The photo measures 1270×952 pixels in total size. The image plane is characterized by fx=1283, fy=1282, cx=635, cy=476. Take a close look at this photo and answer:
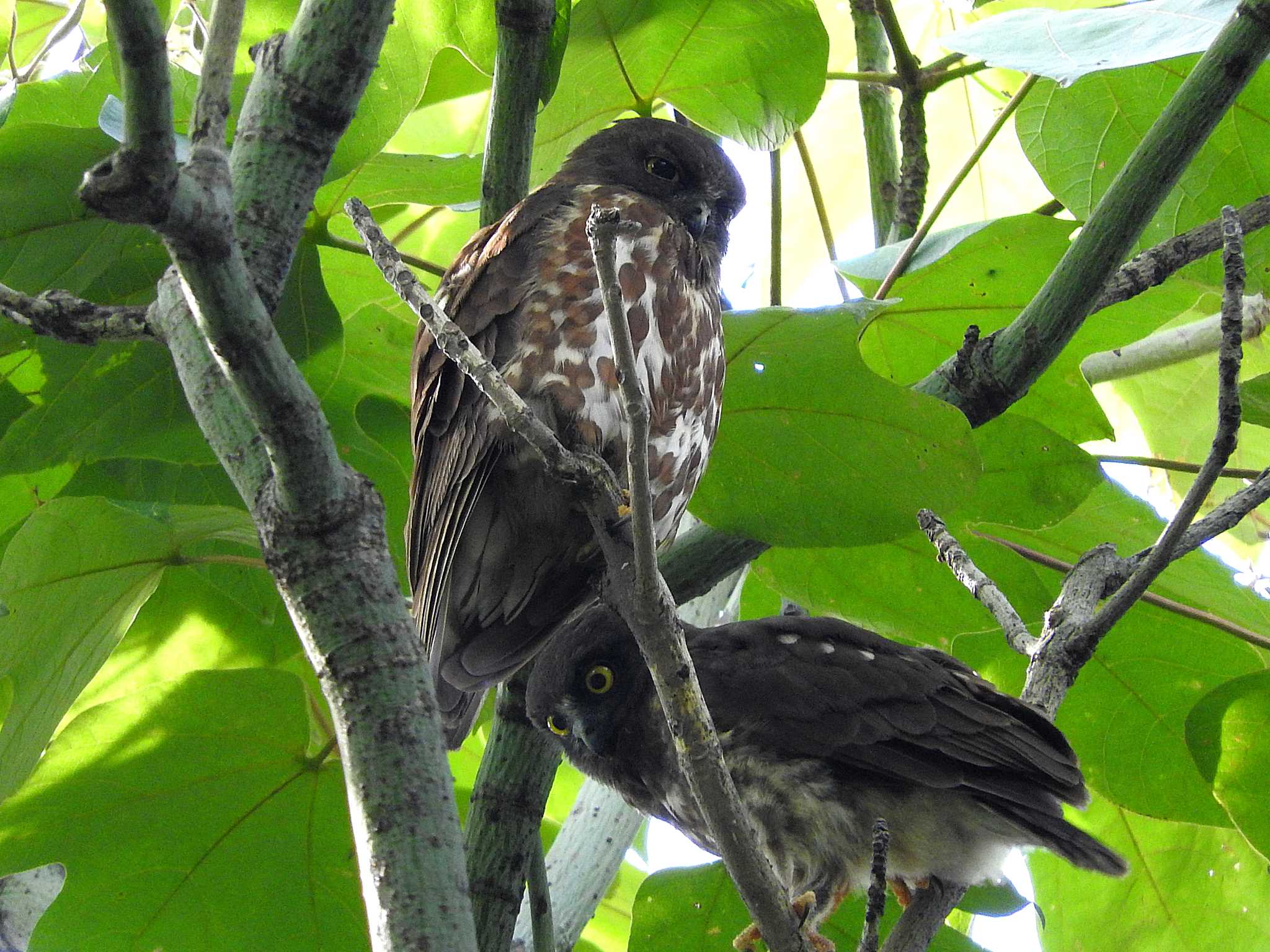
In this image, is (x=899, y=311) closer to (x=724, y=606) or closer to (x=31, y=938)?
(x=724, y=606)

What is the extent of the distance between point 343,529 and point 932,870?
56.2 inches

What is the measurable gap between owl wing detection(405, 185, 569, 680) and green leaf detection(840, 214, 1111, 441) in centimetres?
63

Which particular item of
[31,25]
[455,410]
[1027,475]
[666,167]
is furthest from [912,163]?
[31,25]

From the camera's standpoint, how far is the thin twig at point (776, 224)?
9.07ft

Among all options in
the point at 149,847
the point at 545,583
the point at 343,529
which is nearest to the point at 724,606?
the point at 545,583

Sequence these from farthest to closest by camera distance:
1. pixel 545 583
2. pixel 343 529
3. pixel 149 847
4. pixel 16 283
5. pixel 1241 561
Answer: pixel 1241 561 → pixel 545 583 → pixel 149 847 → pixel 16 283 → pixel 343 529

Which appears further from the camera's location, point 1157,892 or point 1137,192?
point 1157,892

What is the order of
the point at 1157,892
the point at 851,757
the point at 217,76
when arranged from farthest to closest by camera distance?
the point at 1157,892
the point at 851,757
the point at 217,76

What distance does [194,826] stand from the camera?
231cm

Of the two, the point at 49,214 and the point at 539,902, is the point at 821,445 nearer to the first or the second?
the point at 539,902

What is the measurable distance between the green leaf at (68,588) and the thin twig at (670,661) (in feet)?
3.38

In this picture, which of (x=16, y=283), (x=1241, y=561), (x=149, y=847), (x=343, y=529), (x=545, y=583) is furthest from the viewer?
(x=1241, y=561)

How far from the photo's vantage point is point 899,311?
8.47 ft

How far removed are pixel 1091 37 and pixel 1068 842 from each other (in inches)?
53.8
